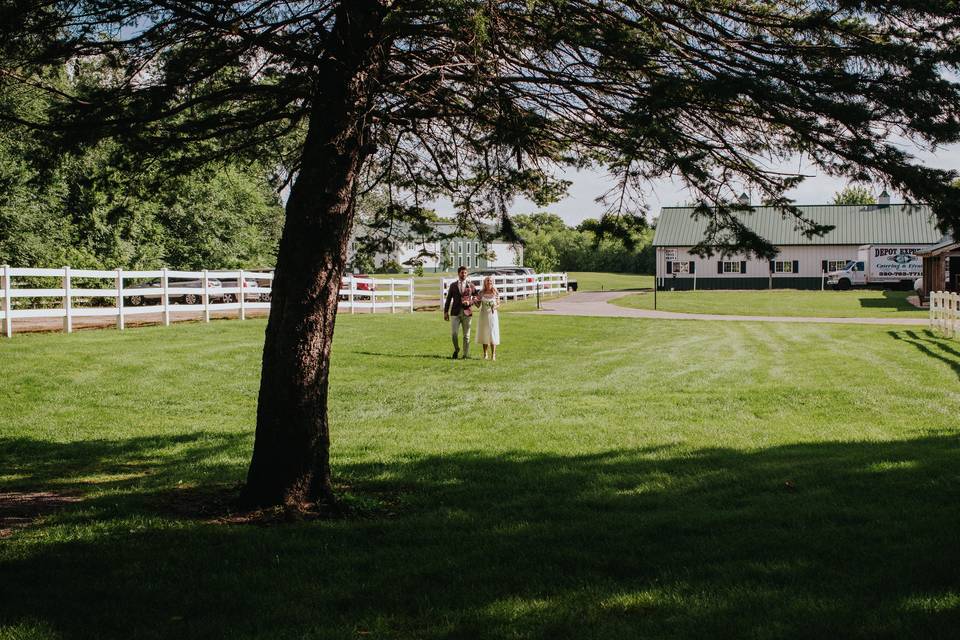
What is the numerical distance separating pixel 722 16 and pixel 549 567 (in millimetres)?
3910

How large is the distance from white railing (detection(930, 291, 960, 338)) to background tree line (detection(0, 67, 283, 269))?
53.4 feet

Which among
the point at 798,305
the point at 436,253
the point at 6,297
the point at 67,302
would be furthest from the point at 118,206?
the point at 798,305

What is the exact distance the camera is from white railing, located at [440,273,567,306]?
3847cm

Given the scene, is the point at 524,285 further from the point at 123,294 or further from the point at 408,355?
the point at 408,355

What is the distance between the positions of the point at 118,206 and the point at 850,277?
171 ft

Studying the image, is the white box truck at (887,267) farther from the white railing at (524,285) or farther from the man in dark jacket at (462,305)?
the man in dark jacket at (462,305)

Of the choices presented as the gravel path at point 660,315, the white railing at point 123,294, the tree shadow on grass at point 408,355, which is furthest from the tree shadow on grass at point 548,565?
the gravel path at point 660,315

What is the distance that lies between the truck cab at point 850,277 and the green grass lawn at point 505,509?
41.8 m

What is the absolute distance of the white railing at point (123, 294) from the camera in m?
17.1

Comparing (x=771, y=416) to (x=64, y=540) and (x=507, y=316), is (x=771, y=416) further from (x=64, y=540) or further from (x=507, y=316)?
(x=507, y=316)

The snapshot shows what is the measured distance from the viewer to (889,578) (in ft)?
13.9

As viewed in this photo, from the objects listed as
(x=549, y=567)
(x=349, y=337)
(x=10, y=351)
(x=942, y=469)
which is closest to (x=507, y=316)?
(x=349, y=337)

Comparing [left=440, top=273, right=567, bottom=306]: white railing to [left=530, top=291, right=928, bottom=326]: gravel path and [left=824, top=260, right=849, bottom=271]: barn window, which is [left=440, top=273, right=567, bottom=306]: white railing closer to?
[left=530, top=291, right=928, bottom=326]: gravel path

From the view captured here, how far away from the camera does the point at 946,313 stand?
21109 mm
